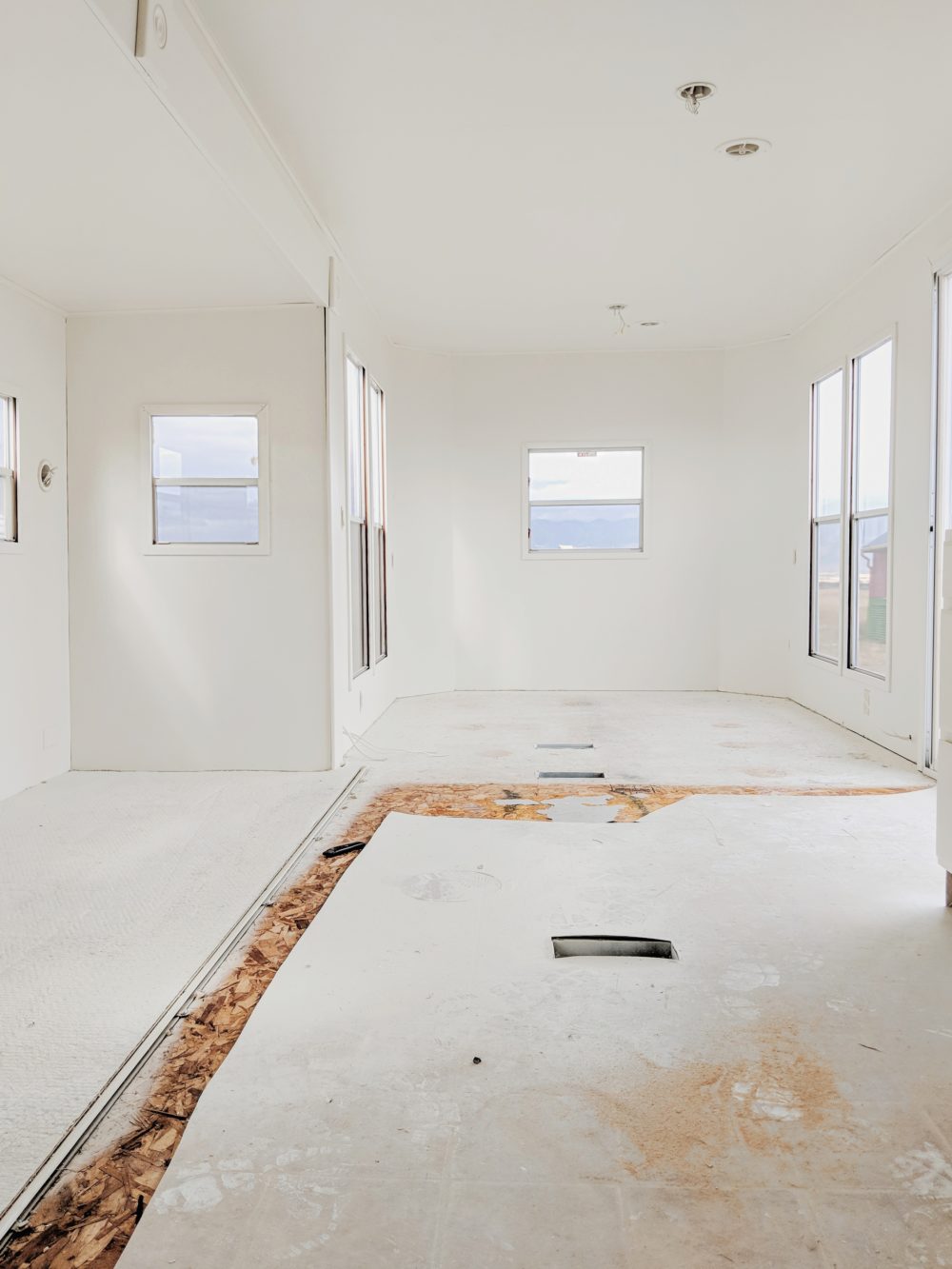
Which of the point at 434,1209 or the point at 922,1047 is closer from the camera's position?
the point at 434,1209

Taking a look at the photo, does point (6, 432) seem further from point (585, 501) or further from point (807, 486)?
point (807, 486)

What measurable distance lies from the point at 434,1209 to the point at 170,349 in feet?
14.9

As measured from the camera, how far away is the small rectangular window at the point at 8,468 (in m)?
4.68

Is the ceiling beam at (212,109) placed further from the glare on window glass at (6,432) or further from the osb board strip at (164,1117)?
the osb board strip at (164,1117)

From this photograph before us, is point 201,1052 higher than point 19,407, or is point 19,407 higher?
point 19,407

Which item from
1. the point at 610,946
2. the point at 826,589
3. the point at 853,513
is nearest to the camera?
the point at 610,946

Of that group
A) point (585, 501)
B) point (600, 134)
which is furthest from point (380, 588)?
point (600, 134)

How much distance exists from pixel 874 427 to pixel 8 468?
15.7ft

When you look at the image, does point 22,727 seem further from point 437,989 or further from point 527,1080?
point 527,1080

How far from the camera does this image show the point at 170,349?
16.9 feet

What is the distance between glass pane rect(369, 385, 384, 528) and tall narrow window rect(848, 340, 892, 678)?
124 inches

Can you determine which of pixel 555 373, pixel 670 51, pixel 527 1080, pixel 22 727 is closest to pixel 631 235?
pixel 670 51

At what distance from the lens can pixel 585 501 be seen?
8.28 m

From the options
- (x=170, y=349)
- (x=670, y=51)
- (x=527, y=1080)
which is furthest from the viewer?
(x=170, y=349)
